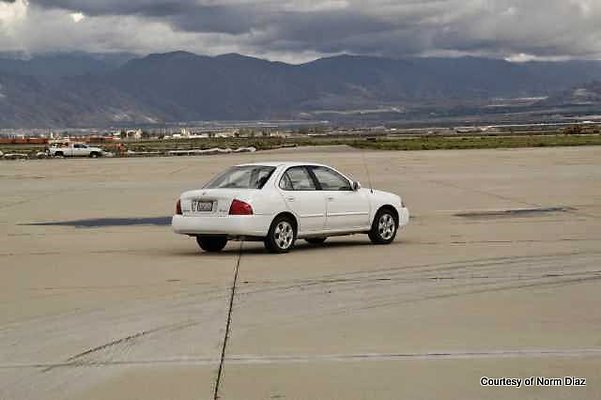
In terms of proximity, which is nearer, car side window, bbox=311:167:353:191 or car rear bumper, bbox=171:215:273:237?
car rear bumper, bbox=171:215:273:237

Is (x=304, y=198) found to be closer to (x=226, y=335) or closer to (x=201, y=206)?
(x=201, y=206)

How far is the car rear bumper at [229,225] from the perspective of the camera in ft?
54.1

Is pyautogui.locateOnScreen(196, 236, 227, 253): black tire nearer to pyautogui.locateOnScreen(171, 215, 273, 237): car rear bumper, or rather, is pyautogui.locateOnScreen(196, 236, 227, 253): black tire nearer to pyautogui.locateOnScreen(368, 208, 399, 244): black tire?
pyautogui.locateOnScreen(171, 215, 273, 237): car rear bumper

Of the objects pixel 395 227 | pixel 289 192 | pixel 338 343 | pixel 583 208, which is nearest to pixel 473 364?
pixel 338 343

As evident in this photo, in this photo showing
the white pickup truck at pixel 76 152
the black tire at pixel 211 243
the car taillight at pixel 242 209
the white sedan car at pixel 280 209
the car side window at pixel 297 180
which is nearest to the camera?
the car taillight at pixel 242 209

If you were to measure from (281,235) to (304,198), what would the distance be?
30.7 inches

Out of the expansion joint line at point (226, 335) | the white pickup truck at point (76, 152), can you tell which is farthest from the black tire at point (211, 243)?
the white pickup truck at point (76, 152)

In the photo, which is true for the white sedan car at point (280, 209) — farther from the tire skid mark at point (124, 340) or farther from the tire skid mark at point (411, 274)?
the tire skid mark at point (124, 340)

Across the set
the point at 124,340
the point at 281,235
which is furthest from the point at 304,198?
the point at 124,340

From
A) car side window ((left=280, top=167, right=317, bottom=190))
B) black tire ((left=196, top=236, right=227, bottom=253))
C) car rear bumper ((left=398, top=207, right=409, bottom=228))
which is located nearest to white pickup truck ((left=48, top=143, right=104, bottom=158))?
car rear bumper ((left=398, top=207, right=409, bottom=228))

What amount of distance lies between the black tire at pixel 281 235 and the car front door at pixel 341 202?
0.81 m

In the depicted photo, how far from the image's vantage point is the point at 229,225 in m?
16.5

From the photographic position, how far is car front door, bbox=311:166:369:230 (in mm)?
17734

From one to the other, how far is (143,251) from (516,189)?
1807cm
